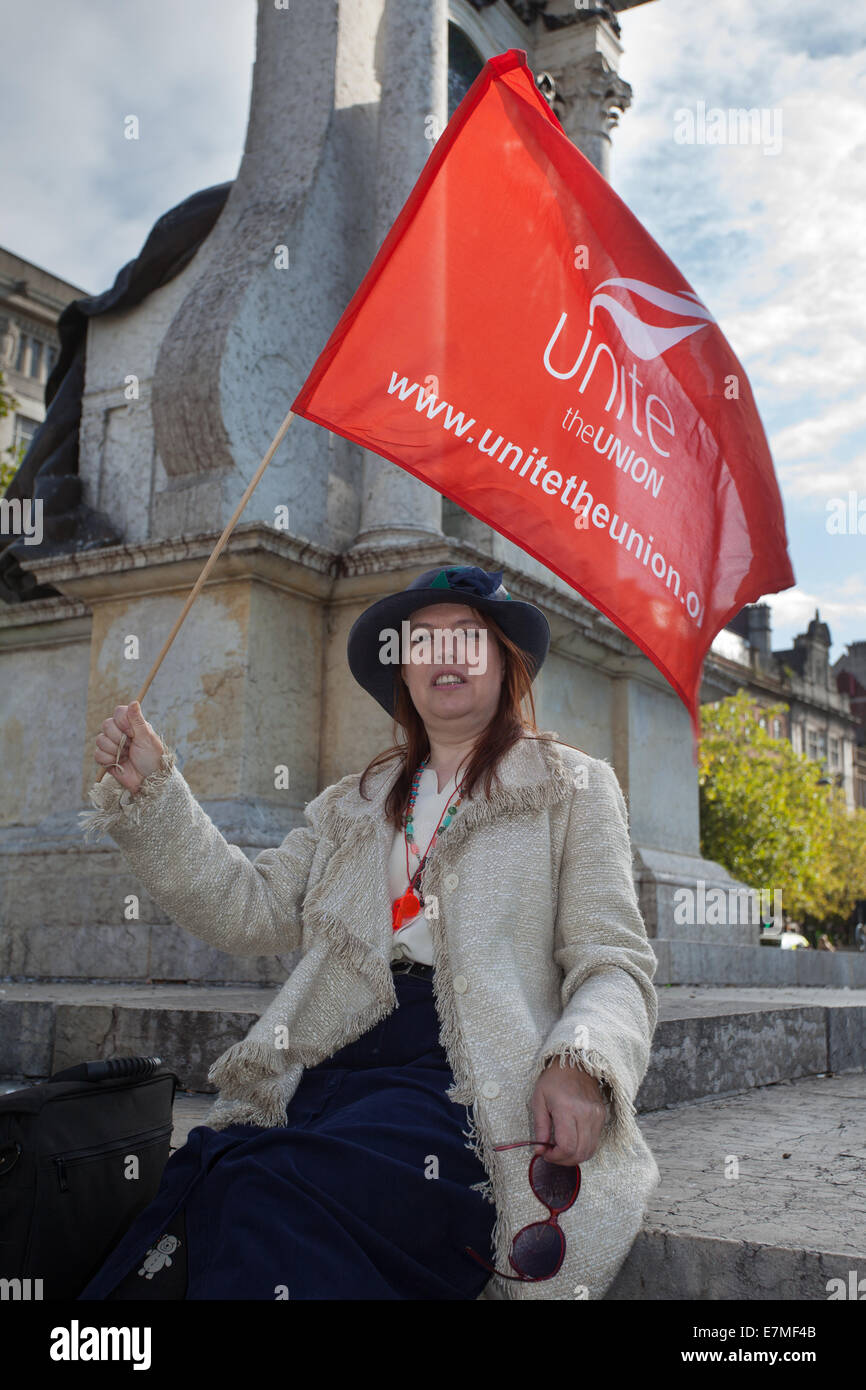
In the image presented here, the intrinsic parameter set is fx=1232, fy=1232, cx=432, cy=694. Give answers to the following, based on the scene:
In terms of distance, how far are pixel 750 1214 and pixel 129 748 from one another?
154 centimetres

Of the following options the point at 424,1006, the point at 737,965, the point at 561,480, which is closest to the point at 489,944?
the point at 424,1006

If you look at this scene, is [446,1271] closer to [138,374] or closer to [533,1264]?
[533,1264]

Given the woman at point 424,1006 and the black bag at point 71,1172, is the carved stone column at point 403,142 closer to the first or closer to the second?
the woman at point 424,1006

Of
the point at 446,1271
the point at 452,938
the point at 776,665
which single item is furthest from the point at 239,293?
the point at 776,665

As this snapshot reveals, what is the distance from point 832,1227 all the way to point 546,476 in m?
2.07

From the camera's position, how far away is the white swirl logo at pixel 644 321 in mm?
3783

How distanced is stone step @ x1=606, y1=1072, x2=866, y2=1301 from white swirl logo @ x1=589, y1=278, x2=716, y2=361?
7.58ft

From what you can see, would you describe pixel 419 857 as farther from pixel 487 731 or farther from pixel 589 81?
pixel 589 81

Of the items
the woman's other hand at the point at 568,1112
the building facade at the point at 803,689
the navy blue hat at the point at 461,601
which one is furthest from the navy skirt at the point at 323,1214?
the building facade at the point at 803,689

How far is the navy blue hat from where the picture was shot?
2.74 meters

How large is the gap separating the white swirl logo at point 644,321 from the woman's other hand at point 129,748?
6.57ft

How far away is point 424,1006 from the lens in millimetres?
2461

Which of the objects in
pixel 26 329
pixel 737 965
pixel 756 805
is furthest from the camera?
pixel 26 329

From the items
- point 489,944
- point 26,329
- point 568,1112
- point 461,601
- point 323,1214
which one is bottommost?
point 323,1214
